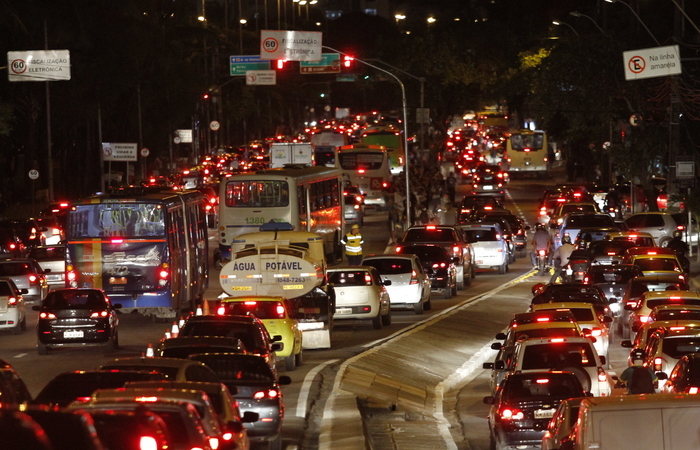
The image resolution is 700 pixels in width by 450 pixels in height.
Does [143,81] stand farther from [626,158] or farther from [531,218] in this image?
[626,158]

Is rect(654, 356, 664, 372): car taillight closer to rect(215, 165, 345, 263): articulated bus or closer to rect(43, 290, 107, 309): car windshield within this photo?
rect(43, 290, 107, 309): car windshield

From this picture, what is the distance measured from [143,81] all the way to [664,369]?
63.3 meters

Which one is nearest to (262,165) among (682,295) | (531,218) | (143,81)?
(143,81)

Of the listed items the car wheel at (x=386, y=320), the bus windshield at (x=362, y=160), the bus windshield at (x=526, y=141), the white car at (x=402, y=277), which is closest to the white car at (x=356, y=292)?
the car wheel at (x=386, y=320)

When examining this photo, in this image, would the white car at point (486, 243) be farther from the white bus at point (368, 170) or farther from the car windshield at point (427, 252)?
the white bus at point (368, 170)

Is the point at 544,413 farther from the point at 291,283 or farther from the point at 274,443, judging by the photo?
the point at 291,283

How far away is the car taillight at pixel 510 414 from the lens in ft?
52.3

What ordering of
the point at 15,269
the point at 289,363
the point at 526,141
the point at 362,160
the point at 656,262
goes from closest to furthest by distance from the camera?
the point at 289,363 → the point at 656,262 → the point at 15,269 → the point at 362,160 → the point at 526,141

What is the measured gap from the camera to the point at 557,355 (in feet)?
59.5

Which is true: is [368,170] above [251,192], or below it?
above

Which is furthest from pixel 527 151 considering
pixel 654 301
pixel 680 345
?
pixel 680 345

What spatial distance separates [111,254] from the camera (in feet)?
98.1

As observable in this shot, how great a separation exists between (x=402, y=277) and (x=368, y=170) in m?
34.0

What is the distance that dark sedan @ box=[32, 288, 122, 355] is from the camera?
84.7 feet
